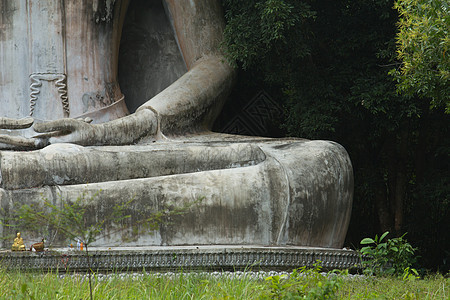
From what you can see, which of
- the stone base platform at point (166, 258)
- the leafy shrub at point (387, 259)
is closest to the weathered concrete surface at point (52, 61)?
the stone base platform at point (166, 258)

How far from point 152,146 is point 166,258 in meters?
1.50

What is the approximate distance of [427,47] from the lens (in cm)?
637

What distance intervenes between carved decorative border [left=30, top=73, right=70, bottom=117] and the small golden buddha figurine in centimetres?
222

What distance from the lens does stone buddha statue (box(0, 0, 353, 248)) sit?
5.99 meters

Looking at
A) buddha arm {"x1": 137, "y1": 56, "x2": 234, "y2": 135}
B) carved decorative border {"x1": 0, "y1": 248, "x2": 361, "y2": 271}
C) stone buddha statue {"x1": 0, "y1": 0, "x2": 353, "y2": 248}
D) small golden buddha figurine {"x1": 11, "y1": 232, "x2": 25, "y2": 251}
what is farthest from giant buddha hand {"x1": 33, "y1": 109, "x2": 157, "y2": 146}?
carved decorative border {"x1": 0, "y1": 248, "x2": 361, "y2": 271}

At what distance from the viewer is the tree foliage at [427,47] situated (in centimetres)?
616

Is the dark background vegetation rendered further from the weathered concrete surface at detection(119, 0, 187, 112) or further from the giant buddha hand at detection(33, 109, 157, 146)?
the giant buddha hand at detection(33, 109, 157, 146)

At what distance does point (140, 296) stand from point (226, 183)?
179 cm

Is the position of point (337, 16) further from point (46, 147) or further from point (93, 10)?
point (46, 147)

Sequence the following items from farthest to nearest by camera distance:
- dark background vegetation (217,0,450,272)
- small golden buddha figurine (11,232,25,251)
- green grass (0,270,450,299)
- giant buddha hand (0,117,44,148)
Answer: dark background vegetation (217,0,450,272), giant buddha hand (0,117,44,148), small golden buddha figurine (11,232,25,251), green grass (0,270,450,299)

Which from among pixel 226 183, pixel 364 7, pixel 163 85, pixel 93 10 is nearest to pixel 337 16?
pixel 364 7

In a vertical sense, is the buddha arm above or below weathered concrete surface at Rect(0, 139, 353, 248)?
above

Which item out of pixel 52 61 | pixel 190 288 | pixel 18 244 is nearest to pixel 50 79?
pixel 52 61

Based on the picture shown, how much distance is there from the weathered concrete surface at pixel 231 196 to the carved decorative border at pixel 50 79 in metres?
1.41
